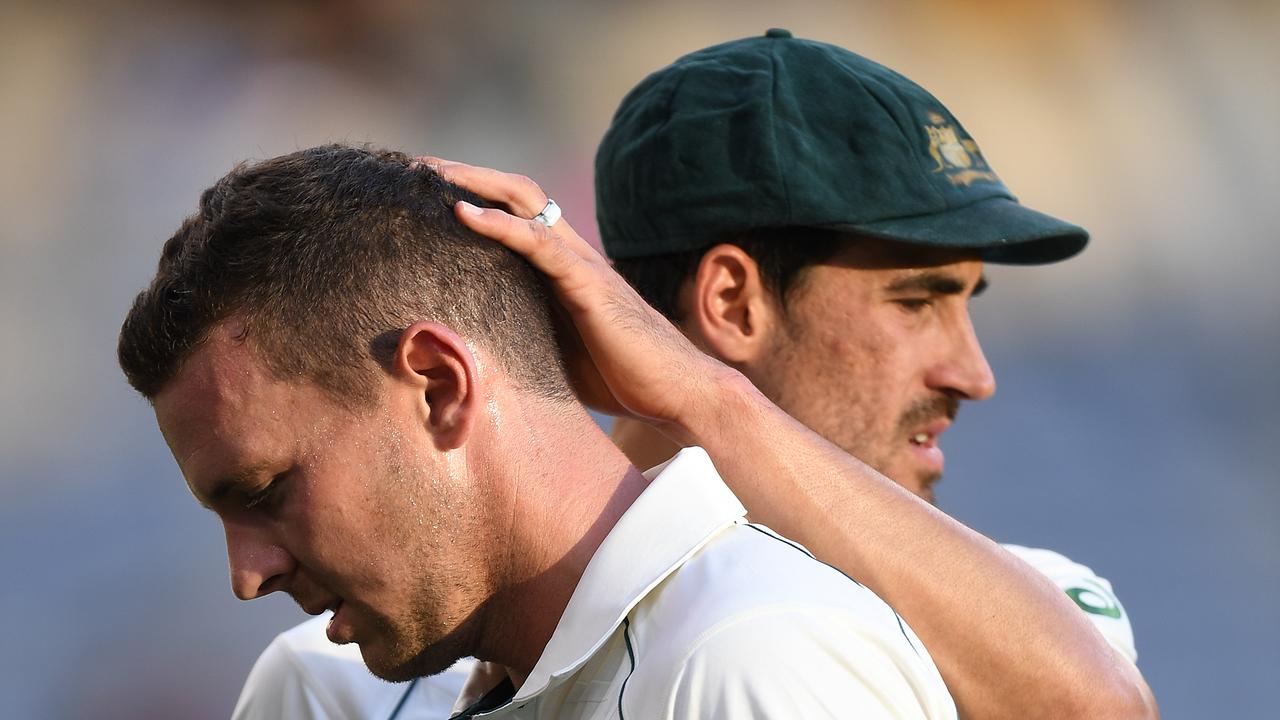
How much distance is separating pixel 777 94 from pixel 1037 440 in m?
2.50

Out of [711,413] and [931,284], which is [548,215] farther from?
[931,284]

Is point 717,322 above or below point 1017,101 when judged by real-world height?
below

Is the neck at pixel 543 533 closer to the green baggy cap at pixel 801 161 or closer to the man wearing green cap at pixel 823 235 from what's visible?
the man wearing green cap at pixel 823 235

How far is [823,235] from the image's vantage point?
2301 millimetres

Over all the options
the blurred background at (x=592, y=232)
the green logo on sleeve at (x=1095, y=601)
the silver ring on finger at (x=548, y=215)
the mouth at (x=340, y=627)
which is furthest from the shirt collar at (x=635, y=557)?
the blurred background at (x=592, y=232)

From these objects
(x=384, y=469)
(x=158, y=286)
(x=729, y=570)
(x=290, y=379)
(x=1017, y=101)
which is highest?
(x=1017, y=101)

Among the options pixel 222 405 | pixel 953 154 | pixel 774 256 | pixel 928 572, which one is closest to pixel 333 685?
pixel 222 405

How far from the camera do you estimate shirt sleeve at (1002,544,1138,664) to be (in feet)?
6.70

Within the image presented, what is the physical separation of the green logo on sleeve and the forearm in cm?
48

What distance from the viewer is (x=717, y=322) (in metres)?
2.35

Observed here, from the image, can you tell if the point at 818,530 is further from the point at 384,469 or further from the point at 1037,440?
the point at 1037,440

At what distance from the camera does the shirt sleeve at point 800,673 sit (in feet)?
3.73

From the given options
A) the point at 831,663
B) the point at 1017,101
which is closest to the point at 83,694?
the point at 831,663

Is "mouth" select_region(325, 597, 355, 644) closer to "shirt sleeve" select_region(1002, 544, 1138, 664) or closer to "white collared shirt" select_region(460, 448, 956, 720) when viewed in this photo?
"white collared shirt" select_region(460, 448, 956, 720)
